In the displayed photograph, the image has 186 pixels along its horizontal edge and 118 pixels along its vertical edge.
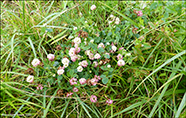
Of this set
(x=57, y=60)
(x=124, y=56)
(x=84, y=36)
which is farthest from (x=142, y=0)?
(x=57, y=60)

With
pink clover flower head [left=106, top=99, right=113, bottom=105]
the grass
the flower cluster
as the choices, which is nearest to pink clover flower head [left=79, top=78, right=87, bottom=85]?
the flower cluster

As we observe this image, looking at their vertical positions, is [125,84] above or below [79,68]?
below

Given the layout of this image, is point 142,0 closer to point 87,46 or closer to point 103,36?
point 103,36

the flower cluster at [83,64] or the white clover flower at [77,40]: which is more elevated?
the white clover flower at [77,40]

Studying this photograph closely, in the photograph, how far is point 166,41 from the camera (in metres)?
1.46

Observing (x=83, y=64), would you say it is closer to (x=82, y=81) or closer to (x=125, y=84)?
(x=82, y=81)

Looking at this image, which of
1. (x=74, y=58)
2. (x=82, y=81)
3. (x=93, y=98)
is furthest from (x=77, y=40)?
(x=93, y=98)

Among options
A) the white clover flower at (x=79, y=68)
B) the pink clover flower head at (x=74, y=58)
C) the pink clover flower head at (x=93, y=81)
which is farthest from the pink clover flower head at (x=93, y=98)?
the pink clover flower head at (x=74, y=58)

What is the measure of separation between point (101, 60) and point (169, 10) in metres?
0.76

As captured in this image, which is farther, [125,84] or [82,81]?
[125,84]

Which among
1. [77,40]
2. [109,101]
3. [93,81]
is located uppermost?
[77,40]

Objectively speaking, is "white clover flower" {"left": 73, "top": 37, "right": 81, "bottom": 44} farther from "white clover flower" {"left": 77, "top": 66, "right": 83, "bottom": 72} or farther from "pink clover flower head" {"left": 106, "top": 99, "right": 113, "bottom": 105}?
"pink clover flower head" {"left": 106, "top": 99, "right": 113, "bottom": 105}

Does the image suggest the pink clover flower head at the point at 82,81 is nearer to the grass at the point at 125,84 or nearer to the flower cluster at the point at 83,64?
the flower cluster at the point at 83,64

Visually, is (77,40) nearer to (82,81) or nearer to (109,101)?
(82,81)
